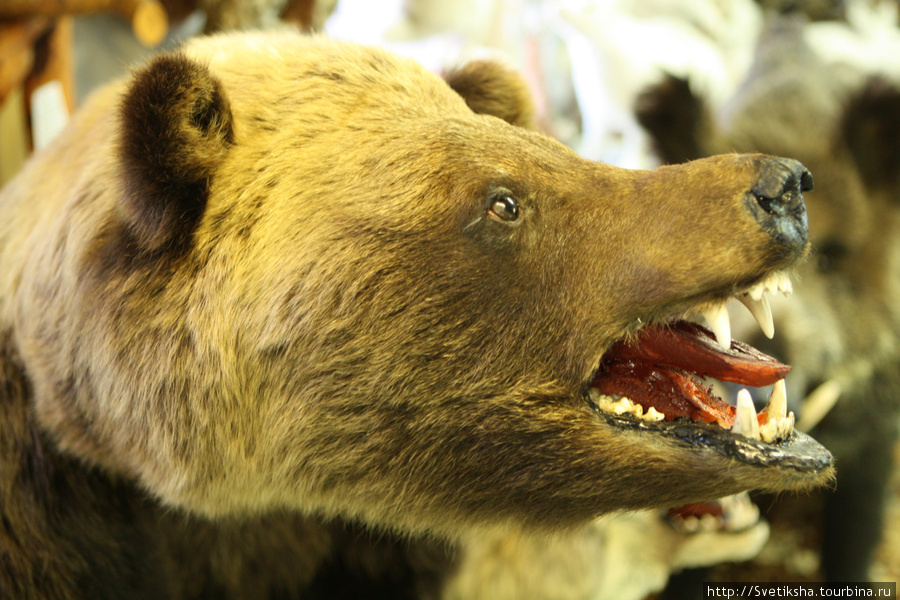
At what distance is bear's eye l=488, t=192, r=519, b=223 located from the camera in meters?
1.19

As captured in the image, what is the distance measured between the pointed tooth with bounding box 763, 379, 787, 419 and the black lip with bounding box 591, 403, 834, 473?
0.04 metres

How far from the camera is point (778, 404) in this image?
1.23m

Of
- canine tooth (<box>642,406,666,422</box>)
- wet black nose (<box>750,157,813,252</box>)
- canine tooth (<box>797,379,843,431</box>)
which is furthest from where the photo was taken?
canine tooth (<box>797,379,843,431</box>)

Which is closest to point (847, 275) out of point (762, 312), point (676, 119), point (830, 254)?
point (830, 254)

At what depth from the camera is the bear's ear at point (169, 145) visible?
3.76ft

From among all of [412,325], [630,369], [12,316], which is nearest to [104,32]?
[12,316]

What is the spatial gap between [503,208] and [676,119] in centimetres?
157

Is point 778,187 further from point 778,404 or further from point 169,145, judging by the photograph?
point 169,145

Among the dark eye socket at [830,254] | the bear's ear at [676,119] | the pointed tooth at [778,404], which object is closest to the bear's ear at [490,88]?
the pointed tooth at [778,404]

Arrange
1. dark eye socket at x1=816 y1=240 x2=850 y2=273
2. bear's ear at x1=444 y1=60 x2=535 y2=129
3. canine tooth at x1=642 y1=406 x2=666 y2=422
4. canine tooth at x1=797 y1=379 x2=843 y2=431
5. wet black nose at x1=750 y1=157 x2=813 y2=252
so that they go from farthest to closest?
dark eye socket at x1=816 y1=240 x2=850 y2=273
canine tooth at x1=797 y1=379 x2=843 y2=431
bear's ear at x1=444 y1=60 x2=535 y2=129
canine tooth at x1=642 y1=406 x2=666 y2=422
wet black nose at x1=750 y1=157 x2=813 y2=252

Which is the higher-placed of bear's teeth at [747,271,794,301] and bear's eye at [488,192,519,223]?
bear's eye at [488,192,519,223]

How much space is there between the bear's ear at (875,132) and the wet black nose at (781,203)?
174cm

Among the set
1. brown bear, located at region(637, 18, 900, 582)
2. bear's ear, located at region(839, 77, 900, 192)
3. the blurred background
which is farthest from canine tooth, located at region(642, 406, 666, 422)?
bear's ear, located at region(839, 77, 900, 192)

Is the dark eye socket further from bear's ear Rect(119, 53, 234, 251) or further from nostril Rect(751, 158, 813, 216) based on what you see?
bear's ear Rect(119, 53, 234, 251)
